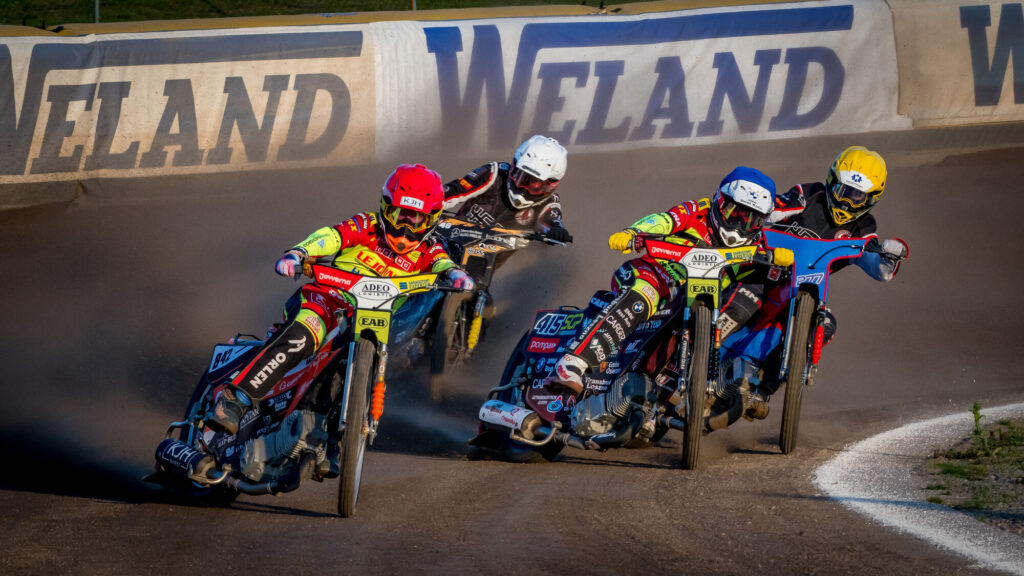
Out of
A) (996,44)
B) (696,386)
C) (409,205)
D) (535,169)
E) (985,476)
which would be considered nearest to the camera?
(985,476)

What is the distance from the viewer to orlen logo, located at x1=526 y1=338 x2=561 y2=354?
9.62 metres

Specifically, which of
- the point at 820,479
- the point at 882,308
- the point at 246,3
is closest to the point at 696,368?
the point at 820,479

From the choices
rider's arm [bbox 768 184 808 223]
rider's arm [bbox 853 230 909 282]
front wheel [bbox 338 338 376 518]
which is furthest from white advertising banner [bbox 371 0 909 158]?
front wheel [bbox 338 338 376 518]

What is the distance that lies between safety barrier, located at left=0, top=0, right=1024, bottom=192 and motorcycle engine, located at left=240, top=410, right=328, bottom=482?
9051 mm

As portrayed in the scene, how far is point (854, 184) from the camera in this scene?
33.2ft

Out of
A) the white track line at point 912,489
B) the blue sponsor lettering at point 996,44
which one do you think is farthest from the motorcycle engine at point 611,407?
the blue sponsor lettering at point 996,44

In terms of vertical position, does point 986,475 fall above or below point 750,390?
below

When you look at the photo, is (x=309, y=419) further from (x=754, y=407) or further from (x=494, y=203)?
(x=494, y=203)

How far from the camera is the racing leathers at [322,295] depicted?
7867 millimetres

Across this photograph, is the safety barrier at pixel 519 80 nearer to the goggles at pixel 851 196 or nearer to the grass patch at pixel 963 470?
the goggles at pixel 851 196

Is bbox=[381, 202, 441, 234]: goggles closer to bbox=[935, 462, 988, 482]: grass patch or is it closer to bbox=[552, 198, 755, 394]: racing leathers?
bbox=[552, 198, 755, 394]: racing leathers

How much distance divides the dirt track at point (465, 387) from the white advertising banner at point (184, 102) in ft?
1.31

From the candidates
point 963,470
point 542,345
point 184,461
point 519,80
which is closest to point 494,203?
point 542,345

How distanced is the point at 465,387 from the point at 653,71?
704 cm
